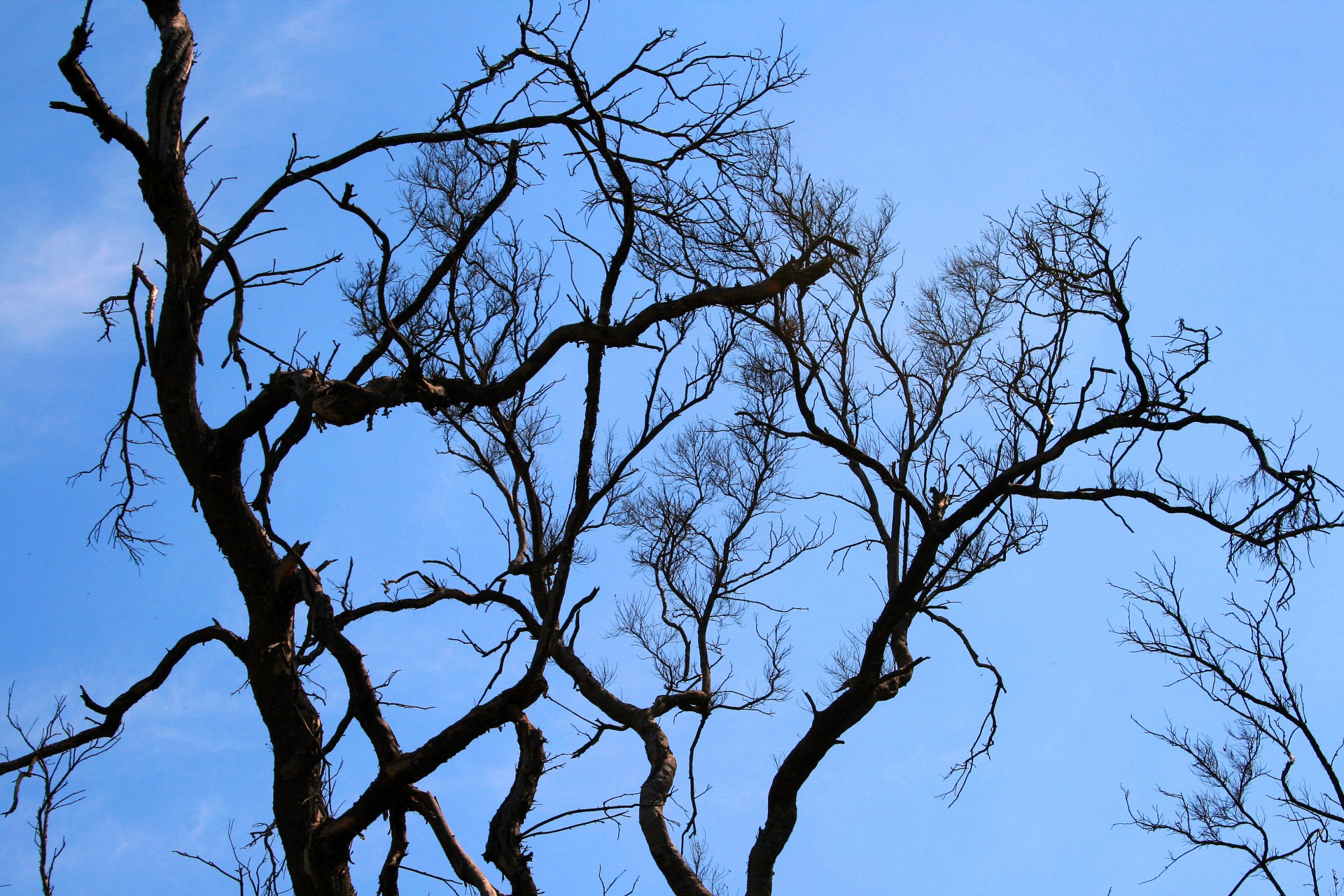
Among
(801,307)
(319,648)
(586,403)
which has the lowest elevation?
(319,648)

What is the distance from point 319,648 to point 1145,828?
9.29 metres

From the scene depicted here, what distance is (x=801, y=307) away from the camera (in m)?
7.43

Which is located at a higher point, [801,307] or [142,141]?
[801,307]

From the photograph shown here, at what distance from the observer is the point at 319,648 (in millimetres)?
4527

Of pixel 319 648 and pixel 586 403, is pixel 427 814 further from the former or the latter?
pixel 586 403

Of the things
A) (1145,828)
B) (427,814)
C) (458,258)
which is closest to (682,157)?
(458,258)

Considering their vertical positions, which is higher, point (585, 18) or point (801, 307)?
point (801, 307)

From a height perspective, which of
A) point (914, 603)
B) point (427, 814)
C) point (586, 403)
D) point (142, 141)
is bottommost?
point (427, 814)

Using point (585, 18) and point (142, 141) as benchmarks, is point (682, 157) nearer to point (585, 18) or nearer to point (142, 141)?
point (585, 18)

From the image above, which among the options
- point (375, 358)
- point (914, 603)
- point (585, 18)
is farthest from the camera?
point (914, 603)

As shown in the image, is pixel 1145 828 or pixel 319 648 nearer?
pixel 319 648

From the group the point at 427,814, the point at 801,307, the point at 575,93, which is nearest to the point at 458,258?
the point at 575,93

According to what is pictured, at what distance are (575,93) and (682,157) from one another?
562 mm

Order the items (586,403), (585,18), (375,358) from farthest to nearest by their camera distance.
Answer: (375,358), (585,18), (586,403)
